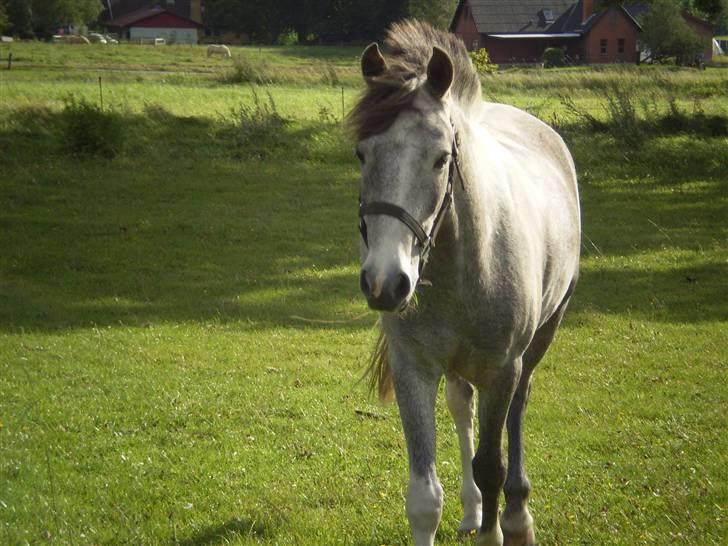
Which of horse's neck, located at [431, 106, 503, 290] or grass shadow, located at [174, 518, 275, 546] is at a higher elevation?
horse's neck, located at [431, 106, 503, 290]

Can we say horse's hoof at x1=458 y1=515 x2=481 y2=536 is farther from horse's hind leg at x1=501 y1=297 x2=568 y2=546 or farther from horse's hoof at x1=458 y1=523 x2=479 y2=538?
horse's hind leg at x1=501 y1=297 x2=568 y2=546

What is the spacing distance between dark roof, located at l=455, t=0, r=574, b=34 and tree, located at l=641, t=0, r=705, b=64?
615cm

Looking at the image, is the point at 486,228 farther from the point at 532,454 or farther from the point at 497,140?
the point at 532,454

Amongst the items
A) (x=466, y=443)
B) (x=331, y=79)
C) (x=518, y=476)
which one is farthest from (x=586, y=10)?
(x=518, y=476)

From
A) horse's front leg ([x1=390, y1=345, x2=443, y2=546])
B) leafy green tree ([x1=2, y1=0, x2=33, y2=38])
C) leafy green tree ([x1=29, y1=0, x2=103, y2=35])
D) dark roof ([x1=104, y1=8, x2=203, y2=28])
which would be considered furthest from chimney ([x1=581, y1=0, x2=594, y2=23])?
horse's front leg ([x1=390, y1=345, x2=443, y2=546])

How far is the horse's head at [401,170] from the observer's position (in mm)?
3422

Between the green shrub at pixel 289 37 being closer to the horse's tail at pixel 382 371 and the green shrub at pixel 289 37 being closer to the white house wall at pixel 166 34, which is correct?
the white house wall at pixel 166 34

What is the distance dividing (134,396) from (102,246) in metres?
5.86

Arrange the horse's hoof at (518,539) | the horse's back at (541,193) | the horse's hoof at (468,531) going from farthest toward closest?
the horse's hoof at (468,531), the horse's hoof at (518,539), the horse's back at (541,193)

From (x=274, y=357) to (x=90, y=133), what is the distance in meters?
11.4

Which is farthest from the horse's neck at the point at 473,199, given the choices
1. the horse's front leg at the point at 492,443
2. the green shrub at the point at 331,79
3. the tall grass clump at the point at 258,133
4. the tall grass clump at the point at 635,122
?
the green shrub at the point at 331,79

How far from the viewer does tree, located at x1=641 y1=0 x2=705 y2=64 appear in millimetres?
49062

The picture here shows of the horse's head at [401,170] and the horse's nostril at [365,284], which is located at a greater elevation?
the horse's head at [401,170]

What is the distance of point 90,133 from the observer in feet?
61.3
